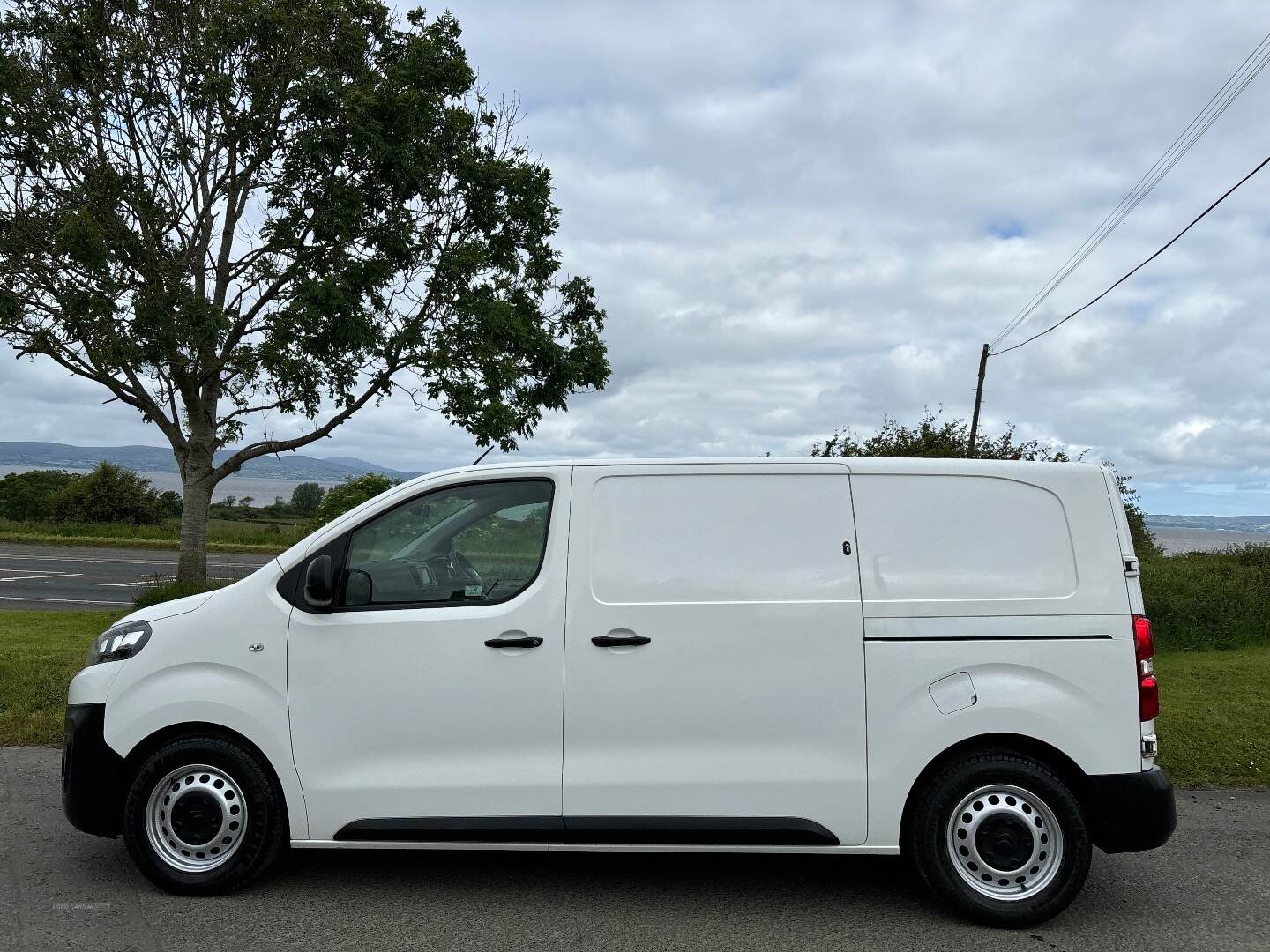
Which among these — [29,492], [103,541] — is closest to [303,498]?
[103,541]

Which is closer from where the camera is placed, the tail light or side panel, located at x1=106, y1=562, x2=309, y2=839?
the tail light

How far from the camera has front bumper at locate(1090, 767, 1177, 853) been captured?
4297 mm

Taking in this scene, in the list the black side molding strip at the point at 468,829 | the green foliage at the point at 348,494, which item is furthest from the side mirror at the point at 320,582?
the green foliage at the point at 348,494

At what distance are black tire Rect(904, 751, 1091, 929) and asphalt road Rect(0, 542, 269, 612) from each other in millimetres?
15394

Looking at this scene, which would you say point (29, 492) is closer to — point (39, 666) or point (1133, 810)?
point (39, 666)

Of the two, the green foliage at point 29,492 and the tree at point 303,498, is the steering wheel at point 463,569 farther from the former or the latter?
the green foliage at point 29,492

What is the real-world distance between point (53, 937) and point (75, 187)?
529 inches

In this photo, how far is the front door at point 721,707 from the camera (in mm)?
4355

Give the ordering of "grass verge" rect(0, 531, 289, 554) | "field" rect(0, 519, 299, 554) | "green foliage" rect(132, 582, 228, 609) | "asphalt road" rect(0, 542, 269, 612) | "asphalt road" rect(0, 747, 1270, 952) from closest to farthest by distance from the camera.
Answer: "asphalt road" rect(0, 747, 1270, 952)
"green foliage" rect(132, 582, 228, 609)
"asphalt road" rect(0, 542, 269, 612)
"grass verge" rect(0, 531, 289, 554)
"field" rect(0, 519, 299, 554)

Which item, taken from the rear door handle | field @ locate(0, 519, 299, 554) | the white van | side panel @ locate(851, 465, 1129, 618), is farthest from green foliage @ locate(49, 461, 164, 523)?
side panel @ locate(851, 465, 1129, 618)

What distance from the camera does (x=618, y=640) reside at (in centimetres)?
439

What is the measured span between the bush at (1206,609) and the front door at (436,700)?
31.6 feet

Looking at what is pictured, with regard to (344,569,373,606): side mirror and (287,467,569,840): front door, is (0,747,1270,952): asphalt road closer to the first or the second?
(287,467,569,840): front door

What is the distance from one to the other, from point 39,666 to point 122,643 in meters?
5.85
